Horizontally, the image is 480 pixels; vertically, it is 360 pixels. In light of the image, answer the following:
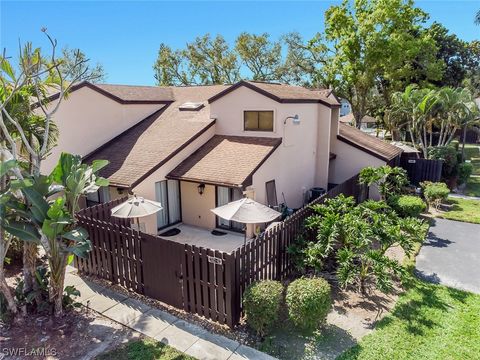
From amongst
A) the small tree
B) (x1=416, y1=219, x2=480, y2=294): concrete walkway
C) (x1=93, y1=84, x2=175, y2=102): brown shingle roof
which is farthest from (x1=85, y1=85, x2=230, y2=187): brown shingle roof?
(x1=416, y1=219, x2=480, y2=294): concrete walkway

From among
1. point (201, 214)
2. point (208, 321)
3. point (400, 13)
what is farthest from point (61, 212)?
point (400, 13)

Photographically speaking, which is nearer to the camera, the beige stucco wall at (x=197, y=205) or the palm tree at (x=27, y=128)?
the palm tree at (x=27, y=128)

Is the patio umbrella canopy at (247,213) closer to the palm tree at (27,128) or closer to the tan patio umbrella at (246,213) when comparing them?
the tan patio umbrella at (246,213)

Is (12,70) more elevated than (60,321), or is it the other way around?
(12,70)

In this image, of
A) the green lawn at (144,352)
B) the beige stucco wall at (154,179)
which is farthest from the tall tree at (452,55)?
the green lawn at (144,352)

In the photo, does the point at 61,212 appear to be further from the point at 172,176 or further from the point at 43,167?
the point at 43,167

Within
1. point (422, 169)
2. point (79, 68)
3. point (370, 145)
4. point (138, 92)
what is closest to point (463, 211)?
point (422, 169)

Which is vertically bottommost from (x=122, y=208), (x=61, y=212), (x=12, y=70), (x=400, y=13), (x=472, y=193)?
(x=472, y=193)
